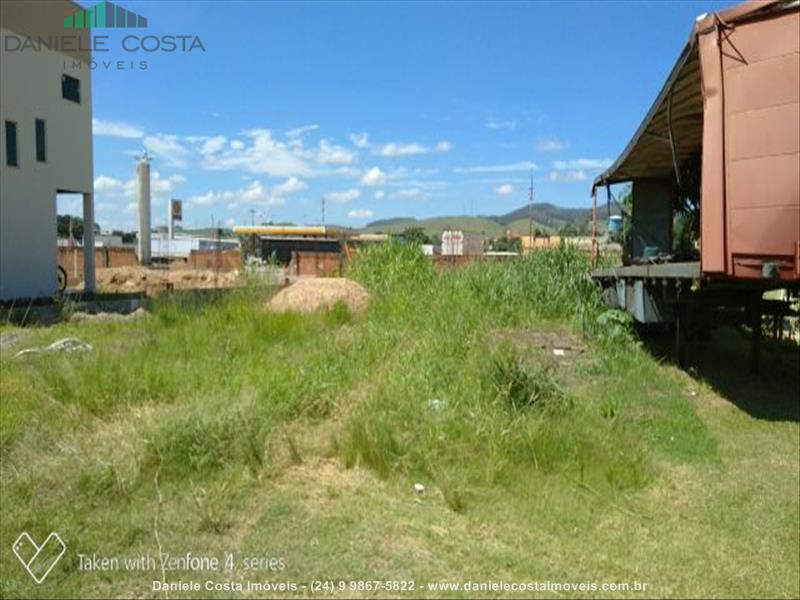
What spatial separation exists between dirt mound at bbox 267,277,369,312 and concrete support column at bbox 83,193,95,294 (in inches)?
506

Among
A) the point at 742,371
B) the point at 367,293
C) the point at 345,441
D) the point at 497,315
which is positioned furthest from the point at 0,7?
the point at 742,371

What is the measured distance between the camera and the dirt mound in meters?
11.5

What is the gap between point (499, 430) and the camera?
208 inches

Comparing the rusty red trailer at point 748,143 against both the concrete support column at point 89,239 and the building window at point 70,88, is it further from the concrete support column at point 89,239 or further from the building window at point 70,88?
the concrete support column at point 89,239

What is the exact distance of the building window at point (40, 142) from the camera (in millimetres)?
19188

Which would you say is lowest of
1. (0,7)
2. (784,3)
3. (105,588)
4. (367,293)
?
(105,588)

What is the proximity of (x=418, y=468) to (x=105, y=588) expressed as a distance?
A: 2.20 meters

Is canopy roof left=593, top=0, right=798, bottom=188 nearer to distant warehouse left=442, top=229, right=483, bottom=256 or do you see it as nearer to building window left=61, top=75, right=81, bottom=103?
distant warehouse left=442, top=229, right=483, bottom=256

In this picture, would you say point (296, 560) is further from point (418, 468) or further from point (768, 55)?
point (768, 55)

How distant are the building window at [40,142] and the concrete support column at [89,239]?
2.62 metres

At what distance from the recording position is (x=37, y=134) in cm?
1920

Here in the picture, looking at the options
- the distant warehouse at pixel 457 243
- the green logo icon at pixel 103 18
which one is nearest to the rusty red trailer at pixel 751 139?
the green logo icon at pixel 103 18

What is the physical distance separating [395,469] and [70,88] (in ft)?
66.7

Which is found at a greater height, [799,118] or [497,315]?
[799,118]
